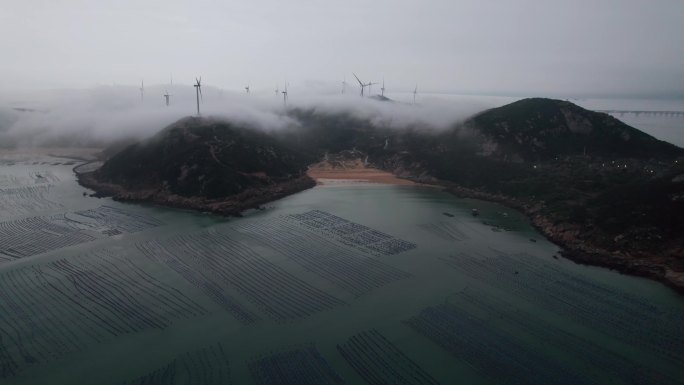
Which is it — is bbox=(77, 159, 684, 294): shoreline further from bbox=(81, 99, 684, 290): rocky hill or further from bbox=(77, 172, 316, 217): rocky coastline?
bbox=(81, 99, 684, 290): rocky hill

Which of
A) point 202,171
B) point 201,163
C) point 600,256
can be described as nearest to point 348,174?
point 201,163

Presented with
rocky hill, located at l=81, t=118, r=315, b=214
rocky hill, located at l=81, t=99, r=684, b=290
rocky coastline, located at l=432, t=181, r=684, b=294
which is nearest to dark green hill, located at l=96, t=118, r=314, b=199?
rocky hill, located at l=81, t=118, r=315, b=214

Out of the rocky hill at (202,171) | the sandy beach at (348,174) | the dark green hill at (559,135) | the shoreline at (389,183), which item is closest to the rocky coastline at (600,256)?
the shoreline at (389,183)

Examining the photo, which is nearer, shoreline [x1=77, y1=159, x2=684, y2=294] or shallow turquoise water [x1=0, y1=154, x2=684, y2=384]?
shallow turquoise water [x1=0, y1=154, x2=684, y2=384]

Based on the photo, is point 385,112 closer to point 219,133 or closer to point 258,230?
point 219,133

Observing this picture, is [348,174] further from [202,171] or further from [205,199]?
[205,199]

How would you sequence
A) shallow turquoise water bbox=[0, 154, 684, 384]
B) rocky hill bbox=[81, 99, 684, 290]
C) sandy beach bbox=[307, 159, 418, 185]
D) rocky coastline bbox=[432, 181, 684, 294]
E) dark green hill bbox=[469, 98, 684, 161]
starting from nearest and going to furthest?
shallow turquoise water bbox=[0, 154, 684, 384]
rocky coastline bbox=[432, 181, 684, 294]
rocky hill bbox=[81, 99, 684, 290]
sandy beach bbox=[307, 159, 418, 185]
dark green hill bbox=[469, 98, 684, 161]

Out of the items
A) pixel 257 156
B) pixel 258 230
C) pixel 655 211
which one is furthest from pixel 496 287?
pixel 257 156
